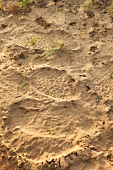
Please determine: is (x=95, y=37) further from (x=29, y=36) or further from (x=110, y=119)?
(x=110, y=119)

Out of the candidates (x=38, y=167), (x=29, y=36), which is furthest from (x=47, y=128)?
(x=29, y=36)

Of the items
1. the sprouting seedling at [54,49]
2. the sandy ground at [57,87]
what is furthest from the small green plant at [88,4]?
the sprouting seedling at [54,49]

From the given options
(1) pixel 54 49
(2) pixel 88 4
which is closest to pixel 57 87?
(1) pixel 54 49

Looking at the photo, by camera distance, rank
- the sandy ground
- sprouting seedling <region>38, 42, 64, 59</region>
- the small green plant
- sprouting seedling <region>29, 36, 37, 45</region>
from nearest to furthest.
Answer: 1. the sandy ground
2. sprouting seedling <region>38, 42, 64, 59</region>
3. sprouting seedling <region>29, 36, 37, 45</region>
4. the small green plant

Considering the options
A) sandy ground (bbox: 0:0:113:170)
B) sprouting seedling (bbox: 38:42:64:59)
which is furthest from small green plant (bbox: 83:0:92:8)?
sprouting seedling (bbox: 38:42:64:59)

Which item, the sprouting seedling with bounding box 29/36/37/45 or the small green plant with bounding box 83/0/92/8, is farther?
the small green plant with bounding box 83/0/92/8

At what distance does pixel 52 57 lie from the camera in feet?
11.9

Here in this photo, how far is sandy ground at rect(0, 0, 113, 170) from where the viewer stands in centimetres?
256

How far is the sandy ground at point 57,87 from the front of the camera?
2.56 meters

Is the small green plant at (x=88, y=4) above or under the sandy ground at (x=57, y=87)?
above

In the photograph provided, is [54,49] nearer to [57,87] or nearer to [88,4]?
[57,87]

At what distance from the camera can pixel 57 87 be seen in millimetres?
3223

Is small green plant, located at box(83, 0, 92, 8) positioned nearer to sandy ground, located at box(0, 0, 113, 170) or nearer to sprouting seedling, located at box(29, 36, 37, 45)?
sandy ground, located at box(0, 0, 113, 170)

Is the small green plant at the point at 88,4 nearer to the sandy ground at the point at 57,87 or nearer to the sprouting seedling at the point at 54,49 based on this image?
the sandy ground at the point at 57,87
